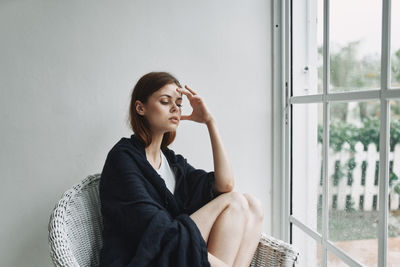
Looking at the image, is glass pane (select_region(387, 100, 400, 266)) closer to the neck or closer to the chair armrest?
the chair armrest

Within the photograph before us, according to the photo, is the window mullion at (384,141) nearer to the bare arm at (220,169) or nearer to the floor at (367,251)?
the floor at (367,251)

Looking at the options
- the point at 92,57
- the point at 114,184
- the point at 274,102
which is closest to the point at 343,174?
the point at 274,102

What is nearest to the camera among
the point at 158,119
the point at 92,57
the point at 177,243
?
the point at 177,243

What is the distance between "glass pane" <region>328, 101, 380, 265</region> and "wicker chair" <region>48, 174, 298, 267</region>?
0.24m

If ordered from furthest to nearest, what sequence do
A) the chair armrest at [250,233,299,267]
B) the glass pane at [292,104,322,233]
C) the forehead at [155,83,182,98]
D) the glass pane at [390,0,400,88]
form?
1. the glass pane at [292,104,322,233]
2. the forehead at [155,83,182,98]
3. the chair armrest at [250,233,299,267]
4. the glass pane at [390,0,400,88]

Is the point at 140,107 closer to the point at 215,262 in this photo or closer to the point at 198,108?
the point at 198,108

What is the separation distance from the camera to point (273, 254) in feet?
4.30

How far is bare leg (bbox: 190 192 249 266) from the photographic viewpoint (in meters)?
1.23

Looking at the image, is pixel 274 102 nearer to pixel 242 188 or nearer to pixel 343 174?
pixel 242 188

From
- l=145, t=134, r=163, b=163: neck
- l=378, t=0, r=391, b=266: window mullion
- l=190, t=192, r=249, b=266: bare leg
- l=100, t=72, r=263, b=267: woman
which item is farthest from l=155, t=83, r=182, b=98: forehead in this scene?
l=378, t=0, r=391, b=266: window mullion

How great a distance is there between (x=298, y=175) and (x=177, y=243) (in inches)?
33.5

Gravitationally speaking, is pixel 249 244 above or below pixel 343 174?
below

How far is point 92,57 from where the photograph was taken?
163cm

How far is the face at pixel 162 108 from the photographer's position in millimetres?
1371
